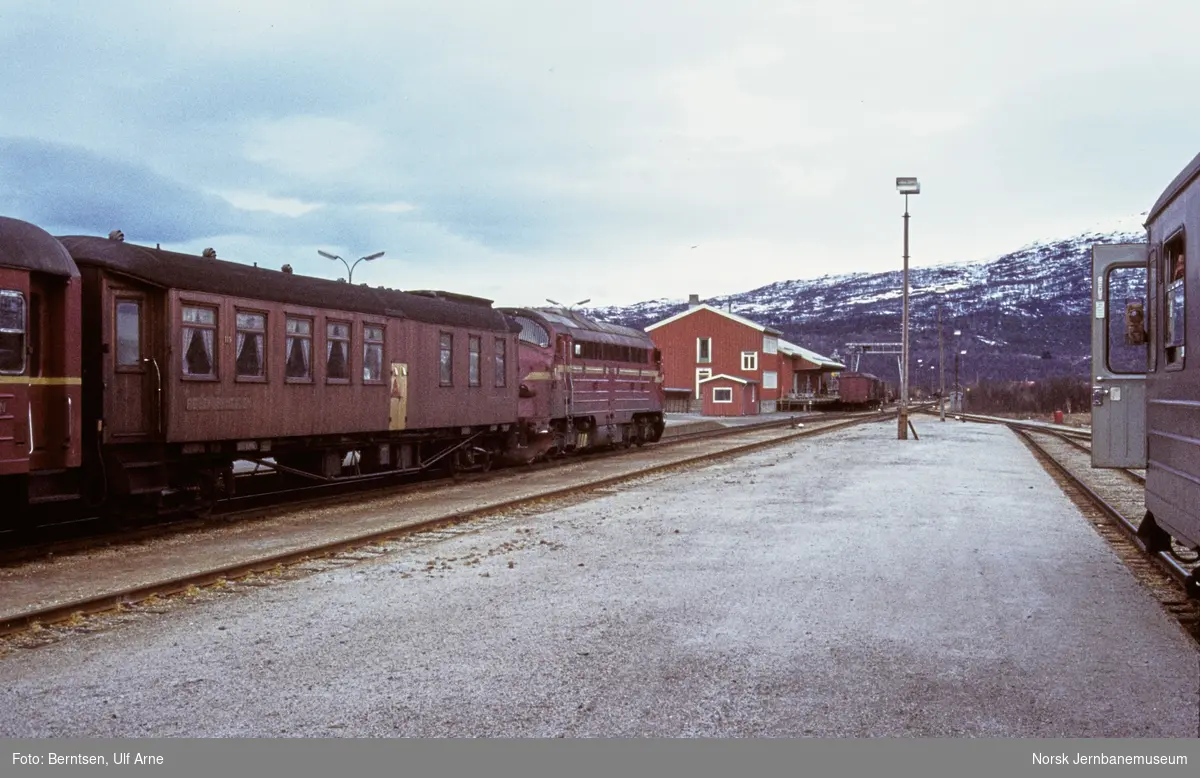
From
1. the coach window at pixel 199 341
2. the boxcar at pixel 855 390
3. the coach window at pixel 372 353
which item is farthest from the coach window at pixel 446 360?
the boxcar at pixel 855 390

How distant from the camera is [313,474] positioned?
15.7m

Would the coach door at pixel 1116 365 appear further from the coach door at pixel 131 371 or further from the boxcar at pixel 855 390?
the boxcar at pixel 855 390

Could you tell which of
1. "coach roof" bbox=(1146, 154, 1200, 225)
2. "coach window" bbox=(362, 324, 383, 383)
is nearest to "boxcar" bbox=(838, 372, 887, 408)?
"coach window" bbox=(362, 324, 383, 383)

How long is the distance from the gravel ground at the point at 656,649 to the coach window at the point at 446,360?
7.13 m

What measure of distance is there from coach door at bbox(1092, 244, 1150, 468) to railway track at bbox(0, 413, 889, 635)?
271 inches

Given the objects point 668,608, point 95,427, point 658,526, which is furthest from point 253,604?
point 658,526

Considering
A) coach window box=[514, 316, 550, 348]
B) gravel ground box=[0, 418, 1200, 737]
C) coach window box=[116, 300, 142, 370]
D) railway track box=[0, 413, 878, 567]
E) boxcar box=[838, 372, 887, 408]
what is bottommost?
railway track box=[0, 413, 878, 567]

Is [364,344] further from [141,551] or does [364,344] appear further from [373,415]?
[141,551]

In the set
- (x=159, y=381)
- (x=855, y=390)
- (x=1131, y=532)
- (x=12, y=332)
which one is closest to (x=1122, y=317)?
(x=1131, y=532)

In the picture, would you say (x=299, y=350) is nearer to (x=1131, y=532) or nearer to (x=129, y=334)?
(x=129, y=334)

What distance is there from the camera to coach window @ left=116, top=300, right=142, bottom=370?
11984 millimetres

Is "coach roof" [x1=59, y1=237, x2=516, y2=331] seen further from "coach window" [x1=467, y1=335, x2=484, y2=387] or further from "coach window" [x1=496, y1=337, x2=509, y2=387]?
"coach window" [x1=496, y1=337, x2=509, y2=387]

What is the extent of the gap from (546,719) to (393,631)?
7.47 feet

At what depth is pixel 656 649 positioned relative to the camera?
21.9 ft
